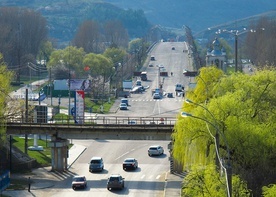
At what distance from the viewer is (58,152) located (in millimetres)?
72062

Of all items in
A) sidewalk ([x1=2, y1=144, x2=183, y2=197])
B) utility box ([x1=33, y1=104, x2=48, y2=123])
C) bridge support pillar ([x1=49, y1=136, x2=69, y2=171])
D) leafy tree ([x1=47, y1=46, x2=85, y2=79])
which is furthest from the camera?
leafy tree ([x1=47, y1=46, x2=85, y2=79])

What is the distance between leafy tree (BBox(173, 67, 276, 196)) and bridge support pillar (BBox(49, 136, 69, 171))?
14.3 m

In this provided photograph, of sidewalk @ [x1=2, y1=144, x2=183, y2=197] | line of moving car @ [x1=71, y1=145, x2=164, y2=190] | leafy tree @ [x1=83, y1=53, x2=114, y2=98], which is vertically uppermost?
leafy tree @ [x1=83, y1=53, x2=114, y2=98]

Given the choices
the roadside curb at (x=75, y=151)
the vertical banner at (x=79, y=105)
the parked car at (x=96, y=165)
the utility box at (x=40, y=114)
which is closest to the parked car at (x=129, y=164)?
the parked car at (x=96, y=165)

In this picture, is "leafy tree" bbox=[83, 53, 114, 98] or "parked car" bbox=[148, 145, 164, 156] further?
"leafy tree" bbox=[83, 53, 114, 98]

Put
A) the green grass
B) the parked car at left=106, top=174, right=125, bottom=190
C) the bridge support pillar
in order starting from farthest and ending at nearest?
the green grass, the bridge support pillar, the parked car at left=106, top=174, right=125, bottom=190

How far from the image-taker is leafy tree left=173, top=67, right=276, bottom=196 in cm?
5153

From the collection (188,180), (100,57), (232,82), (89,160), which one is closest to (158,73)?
(100,57)

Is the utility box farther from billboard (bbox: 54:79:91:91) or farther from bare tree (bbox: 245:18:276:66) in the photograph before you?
bare tree (bbox: 245:18:276:66)

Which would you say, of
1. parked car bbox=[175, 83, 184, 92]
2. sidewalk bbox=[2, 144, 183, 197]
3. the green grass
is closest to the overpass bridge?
sidewalk bbox=[2, 144, 183, 197]

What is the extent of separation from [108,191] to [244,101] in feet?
38.9

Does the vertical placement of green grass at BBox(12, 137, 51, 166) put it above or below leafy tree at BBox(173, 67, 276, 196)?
below

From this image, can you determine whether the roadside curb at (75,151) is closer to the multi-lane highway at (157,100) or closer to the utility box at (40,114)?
the utility box at (40,114)

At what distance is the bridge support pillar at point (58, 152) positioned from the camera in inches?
2835
